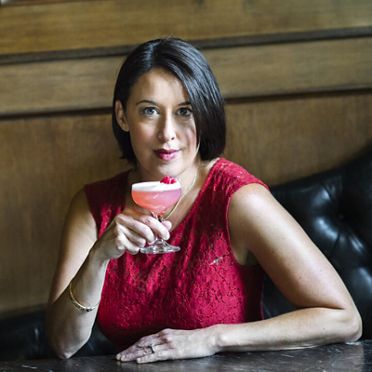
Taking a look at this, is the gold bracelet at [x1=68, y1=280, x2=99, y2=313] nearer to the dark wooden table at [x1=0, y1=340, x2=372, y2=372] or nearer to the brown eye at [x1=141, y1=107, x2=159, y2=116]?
the dark wooden table at [x1=0, y1=340, x2=372, y2=372]

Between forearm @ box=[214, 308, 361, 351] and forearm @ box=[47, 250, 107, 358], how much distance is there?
30cm

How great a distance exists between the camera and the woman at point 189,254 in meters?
1.89

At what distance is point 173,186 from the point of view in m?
1.85

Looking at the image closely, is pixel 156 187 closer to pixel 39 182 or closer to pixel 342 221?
pixel 342 221

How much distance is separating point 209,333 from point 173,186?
13.1 inches

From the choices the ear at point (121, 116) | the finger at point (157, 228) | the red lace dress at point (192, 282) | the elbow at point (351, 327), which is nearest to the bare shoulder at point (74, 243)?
the red lace dress at point (192, 282)

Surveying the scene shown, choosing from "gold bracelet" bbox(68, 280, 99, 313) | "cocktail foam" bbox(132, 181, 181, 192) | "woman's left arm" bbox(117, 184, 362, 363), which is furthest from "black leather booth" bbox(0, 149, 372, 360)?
"cocktail foam" bbox(132, 181, 181, 192)

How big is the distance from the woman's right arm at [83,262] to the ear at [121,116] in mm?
224

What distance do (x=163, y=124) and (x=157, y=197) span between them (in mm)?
212

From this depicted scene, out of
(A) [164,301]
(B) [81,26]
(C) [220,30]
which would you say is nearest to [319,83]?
(C) [220,30]

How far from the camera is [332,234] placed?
7.73 ft

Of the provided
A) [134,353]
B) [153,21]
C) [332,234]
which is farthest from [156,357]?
[153,21]

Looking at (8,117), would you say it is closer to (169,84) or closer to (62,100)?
(62,100)

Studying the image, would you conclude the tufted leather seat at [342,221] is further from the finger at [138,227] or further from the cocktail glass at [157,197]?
the finger at [138,227]
